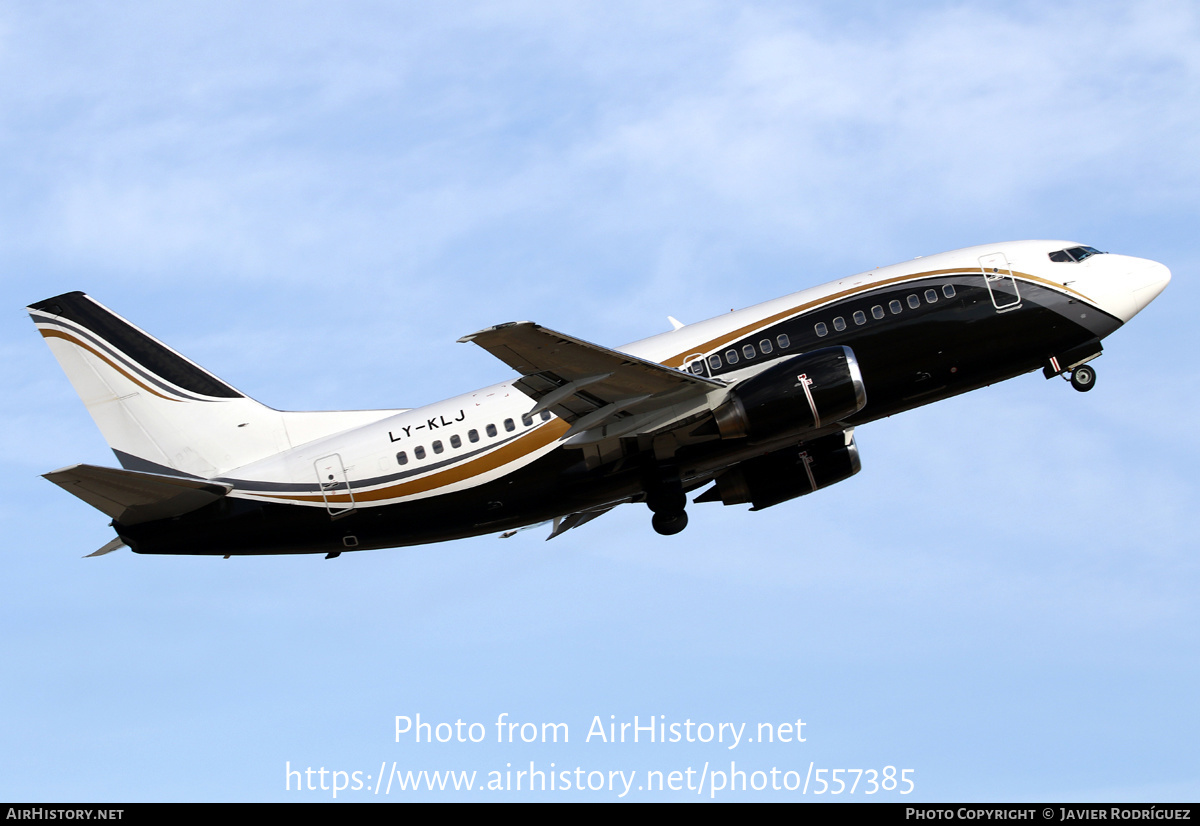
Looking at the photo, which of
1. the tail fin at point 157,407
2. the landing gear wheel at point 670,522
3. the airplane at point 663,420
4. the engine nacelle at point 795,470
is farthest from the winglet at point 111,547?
the engine nacelle at point 795,470

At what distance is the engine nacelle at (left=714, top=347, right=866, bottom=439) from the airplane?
2.4 inches

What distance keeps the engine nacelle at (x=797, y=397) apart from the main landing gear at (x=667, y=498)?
8.62 ft

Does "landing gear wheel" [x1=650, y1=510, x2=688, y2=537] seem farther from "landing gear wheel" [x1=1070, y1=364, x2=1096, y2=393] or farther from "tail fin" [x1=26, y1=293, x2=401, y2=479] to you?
"landing gear wheel" [x1=1070, y1=364, x2=1096, y2=393]

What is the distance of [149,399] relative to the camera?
37.8 metres

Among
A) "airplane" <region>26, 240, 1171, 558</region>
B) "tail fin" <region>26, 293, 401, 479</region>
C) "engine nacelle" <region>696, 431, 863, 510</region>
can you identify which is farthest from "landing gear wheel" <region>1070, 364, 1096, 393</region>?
"tail fin" <region>26, 293, 401, 479</region>

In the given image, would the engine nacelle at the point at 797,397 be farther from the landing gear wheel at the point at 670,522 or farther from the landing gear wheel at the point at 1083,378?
the landing gear wheel at the point at 1083,378

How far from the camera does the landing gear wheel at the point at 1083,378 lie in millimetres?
35719

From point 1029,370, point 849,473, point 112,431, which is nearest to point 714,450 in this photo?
point 849,473

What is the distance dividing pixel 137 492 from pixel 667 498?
48.1 feet

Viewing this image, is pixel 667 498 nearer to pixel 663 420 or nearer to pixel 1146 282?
pixel 663 420

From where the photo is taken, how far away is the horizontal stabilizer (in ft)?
105
